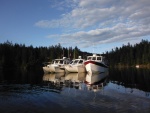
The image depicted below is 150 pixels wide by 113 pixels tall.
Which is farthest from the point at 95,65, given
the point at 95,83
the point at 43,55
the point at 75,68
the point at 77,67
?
the point at 43,55

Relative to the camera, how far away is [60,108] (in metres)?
17.0

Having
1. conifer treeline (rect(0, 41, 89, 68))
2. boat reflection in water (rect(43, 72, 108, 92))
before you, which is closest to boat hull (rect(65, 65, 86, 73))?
boat reflection in water (rect(43, 72, 108, 92))

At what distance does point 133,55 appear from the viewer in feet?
581

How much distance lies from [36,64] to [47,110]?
392ft

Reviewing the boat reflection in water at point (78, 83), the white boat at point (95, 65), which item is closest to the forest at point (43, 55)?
the white boat at point (95, 65)

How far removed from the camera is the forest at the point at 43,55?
12625 cm

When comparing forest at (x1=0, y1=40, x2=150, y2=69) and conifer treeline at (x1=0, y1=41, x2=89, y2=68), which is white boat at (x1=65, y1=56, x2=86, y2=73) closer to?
forest at (x1=0, y1=40, x2=150, y2=69)

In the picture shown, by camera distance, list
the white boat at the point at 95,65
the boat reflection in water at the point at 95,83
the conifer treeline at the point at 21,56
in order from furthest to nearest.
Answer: the conifer treeline at the point at 21,56, the white boat at the point at 95,65, the boat reflection in water at the point at 95,83

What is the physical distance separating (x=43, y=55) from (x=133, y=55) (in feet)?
230

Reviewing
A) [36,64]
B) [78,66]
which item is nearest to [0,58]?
[36,64]

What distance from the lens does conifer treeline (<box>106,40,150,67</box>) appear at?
162 m

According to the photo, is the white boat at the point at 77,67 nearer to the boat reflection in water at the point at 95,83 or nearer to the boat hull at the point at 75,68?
the boat hull at the point at 75,68

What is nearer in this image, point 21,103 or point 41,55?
point 21,103

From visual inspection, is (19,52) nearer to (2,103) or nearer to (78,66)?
(78,66)
